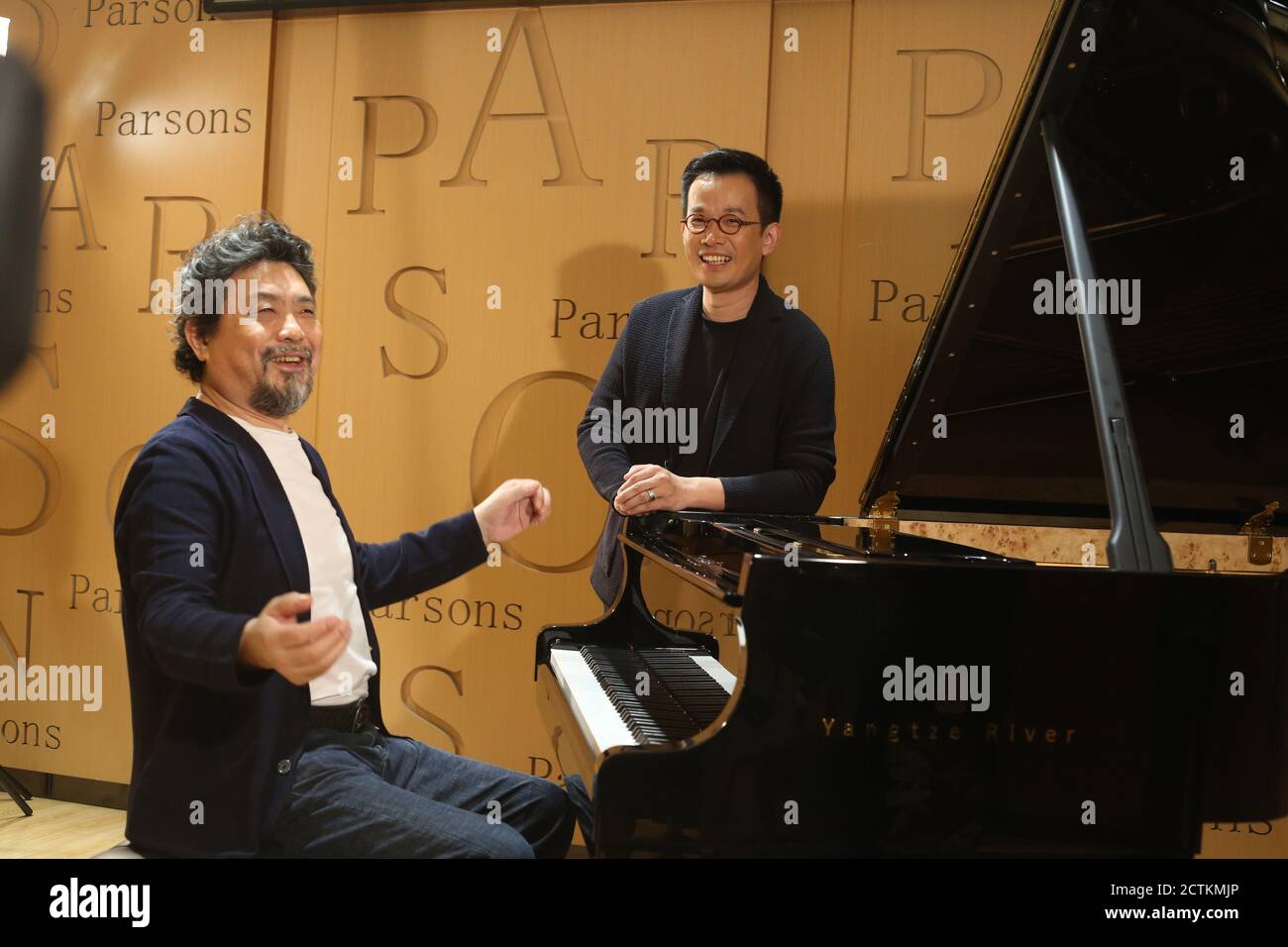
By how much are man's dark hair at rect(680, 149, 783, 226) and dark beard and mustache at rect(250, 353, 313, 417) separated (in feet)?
3.90

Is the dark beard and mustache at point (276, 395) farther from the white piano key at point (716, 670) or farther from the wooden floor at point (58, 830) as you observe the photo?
the wooden floor at point (58, 830)

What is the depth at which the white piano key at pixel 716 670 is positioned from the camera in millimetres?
1831

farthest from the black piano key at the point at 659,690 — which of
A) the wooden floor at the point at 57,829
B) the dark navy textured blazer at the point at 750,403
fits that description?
the wooden floor at the point at 57,829

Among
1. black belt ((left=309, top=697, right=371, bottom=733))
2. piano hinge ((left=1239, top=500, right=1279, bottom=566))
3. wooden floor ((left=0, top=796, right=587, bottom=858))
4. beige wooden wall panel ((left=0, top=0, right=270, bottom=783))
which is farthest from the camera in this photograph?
beige wooden wall panel ((left=0, top=0, right=270, bottom=783))

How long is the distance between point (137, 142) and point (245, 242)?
236 cm

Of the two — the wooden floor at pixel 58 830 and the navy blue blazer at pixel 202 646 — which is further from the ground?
the navy blue blazer at pixel 202 646

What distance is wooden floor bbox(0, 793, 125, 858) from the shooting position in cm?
302

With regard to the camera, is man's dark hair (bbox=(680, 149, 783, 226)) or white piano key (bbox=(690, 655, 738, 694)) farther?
man's dark hair (bbox=(680, 149, 783, 226))

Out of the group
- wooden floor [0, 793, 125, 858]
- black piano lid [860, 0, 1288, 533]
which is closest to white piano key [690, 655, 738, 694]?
black piano lid [860, 0, 1288, 533]

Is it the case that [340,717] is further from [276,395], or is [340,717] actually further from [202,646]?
[276,395]

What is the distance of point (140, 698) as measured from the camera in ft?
4.89

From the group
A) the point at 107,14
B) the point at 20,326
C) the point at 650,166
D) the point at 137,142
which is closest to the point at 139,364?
the point at 20,326

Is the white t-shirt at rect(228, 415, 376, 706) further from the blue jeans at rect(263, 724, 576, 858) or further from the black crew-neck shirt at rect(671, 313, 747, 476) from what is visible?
the black crew-neck shirt at rect(671, 313, 747, 476)
